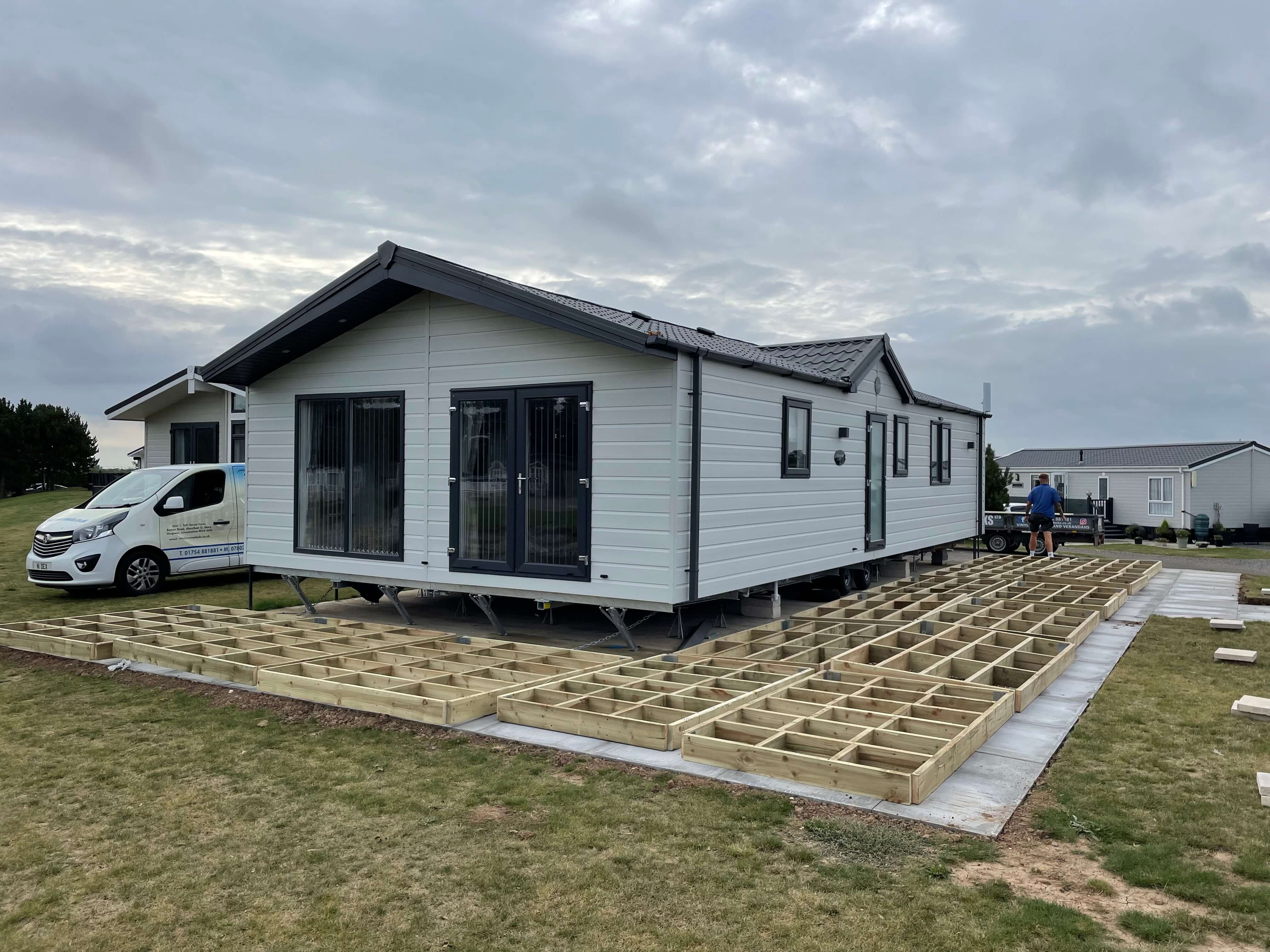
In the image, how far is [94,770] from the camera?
5578 mm

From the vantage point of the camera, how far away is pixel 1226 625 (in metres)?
10.2

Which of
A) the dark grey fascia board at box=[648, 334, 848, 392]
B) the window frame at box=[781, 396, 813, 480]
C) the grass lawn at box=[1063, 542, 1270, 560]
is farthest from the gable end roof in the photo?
the grass lawn at box=[1063, 542, 1270, 560]

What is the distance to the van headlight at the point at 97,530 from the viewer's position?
45.4ft

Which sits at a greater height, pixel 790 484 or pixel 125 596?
pixel 790 484

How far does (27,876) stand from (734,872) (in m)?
3.24

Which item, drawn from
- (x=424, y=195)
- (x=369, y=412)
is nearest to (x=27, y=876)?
(x=369, y=412)

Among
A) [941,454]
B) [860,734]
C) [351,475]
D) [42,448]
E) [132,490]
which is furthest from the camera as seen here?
[42,448]

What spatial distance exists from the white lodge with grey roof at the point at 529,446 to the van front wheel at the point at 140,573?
4012mm

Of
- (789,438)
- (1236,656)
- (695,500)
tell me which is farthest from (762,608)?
(1236,656)

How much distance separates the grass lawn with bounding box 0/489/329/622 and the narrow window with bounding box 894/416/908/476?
31.1 ft

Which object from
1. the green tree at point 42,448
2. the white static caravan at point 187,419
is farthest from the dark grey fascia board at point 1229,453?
the green tree at point 42,448

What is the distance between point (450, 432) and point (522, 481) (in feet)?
3.84

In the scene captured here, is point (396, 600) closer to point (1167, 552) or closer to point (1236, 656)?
point (1236, 656)

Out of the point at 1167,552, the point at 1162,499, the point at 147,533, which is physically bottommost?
the point at 1167,552
